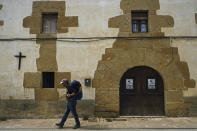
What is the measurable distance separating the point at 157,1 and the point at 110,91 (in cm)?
383

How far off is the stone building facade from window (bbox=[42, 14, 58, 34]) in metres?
0.17

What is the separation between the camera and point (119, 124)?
17.0 ft

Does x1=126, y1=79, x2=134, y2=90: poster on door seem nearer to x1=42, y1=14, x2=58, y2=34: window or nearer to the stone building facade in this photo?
the stone building facade

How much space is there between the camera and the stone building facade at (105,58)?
19.9ft

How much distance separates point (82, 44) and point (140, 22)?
2397 mm

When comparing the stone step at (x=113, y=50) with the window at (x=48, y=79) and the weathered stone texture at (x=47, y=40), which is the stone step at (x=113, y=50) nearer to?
Answer: the weathered stone texture at (x=47, y=40)

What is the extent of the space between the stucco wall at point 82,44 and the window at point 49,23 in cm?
49

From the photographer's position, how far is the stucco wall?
6.22 m

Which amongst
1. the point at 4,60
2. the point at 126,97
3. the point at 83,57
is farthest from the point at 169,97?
the point at 4,60

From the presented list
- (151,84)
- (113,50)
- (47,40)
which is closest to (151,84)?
(151,84)

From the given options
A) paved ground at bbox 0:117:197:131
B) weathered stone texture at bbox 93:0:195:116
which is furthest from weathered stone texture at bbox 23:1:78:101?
weathered stone texture at bbox 93:0:195:116

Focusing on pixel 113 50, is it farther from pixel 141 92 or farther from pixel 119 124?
pixel 119 124

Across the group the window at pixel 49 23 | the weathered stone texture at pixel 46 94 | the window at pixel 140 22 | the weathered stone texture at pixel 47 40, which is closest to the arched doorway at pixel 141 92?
the window at pixel 140 22

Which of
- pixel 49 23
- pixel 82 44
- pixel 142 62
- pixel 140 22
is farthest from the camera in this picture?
pixel 49 23
